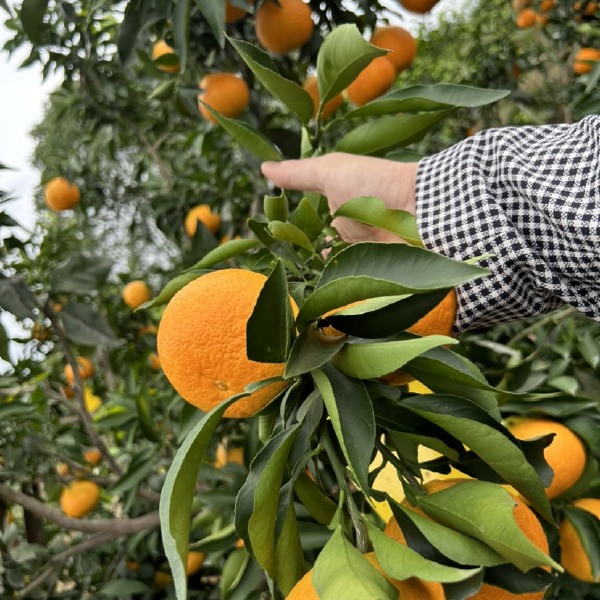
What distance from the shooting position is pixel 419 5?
3.62 ft

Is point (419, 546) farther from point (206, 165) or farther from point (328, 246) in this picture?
point (206, 165)

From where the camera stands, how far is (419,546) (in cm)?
37

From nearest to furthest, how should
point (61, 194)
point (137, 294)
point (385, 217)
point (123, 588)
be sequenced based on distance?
point (385, 217) < point (123, 588) < point (137, 294) < point (61, 194)

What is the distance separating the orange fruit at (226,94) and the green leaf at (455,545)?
2.62 feet

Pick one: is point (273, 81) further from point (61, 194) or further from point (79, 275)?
point (61, 194)

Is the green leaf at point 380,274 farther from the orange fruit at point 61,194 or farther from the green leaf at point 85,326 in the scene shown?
the orange fruit at point 61,194

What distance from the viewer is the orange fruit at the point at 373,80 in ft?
3.37

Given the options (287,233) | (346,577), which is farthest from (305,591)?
(287,233)

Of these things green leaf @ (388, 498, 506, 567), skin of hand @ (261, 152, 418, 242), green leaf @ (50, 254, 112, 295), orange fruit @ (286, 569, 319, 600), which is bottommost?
green leaf @ (50, 254, 112, 295)

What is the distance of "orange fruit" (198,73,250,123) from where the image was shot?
103 cm

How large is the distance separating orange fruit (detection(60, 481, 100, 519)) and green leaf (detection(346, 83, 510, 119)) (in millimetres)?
930

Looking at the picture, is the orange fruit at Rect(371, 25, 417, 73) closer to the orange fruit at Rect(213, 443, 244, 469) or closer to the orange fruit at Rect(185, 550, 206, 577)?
the orange fruit at Rect(213, 443, 244, 469)

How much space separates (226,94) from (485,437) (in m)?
0.80

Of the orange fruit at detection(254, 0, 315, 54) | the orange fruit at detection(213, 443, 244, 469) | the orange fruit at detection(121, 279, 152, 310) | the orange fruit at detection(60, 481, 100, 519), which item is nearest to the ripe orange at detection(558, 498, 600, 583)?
the orange fruit at detection(213, 443, 244, 469)
